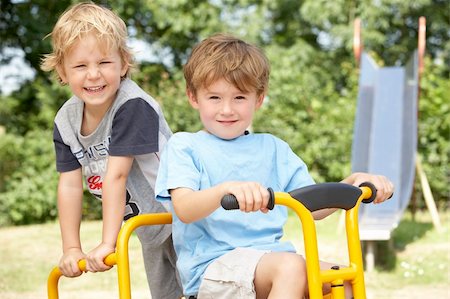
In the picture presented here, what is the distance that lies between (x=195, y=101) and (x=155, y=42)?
11.5 meters

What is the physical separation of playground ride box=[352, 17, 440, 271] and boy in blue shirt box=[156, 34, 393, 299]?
3.93 m

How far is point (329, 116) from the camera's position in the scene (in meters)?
11.1


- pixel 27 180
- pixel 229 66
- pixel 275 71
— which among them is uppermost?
pixel 275 71

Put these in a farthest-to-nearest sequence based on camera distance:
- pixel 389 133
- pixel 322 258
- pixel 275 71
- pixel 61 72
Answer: pixel 275 71 → pixel 389 133 → pixel 322 258 → pixel 61 72

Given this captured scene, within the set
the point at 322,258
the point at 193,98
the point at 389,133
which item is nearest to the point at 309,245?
the point at 193,98

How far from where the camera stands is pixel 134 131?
8.66ft

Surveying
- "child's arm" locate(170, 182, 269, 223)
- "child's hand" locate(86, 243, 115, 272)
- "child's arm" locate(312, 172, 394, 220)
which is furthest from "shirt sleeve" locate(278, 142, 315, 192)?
"child's hand" locate(86, 243, 115, 272)

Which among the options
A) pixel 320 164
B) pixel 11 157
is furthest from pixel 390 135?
pixel 11 157

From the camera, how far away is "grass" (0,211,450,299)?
17.9 ft

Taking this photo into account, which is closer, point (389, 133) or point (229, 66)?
point (229, 66)

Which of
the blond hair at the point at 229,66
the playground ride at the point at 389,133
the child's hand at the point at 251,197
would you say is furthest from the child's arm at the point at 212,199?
the playground ride at the point at 389,133

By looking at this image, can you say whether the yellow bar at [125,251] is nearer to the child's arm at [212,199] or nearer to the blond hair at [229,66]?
the child's arm at [212,199]

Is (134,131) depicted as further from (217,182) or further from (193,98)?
(217,182)

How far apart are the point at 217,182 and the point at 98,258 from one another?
0.47m
